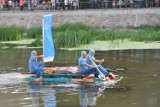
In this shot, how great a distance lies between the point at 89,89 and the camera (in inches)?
856

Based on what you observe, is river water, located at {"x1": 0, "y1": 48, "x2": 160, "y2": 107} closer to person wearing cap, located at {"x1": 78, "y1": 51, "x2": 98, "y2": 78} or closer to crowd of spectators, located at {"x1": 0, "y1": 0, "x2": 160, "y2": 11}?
person wearing cap, located at {"x1": 78, "y1": 51, "x2": 98, "y2": 78}

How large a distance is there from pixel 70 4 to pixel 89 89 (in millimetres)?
34951

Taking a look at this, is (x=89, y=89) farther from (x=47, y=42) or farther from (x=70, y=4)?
(x=70, y=4)

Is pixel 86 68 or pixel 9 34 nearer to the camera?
pixel 86 68

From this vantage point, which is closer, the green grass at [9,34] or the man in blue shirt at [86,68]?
the man in blue shirt at [86,68]

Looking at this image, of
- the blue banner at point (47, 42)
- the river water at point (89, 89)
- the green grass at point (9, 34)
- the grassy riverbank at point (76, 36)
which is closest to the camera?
the river water at point (89, 89)

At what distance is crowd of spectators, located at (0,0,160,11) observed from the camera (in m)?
53.8

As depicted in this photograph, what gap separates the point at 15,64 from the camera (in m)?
29.9

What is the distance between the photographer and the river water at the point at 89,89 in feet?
61.3

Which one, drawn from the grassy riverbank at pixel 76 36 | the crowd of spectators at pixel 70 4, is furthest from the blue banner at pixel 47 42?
the crowd of spectators at pixel 70 4

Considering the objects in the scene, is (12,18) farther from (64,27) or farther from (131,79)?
(131,79)

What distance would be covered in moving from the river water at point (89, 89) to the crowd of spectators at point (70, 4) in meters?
22.7

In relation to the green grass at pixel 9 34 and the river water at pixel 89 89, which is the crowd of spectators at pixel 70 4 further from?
the river water at pixel 89 89

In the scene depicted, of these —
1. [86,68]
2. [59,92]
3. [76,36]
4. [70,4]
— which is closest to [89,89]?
[59,92]
